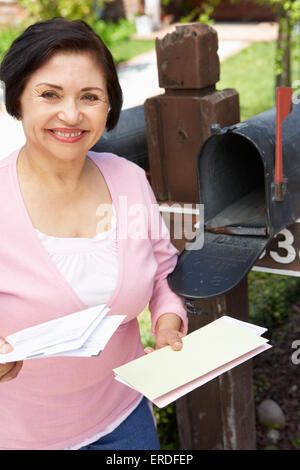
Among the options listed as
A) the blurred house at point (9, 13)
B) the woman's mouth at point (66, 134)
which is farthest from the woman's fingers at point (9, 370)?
the blurred house at point (9, 13)

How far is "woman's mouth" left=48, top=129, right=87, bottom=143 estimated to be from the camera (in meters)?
1.69

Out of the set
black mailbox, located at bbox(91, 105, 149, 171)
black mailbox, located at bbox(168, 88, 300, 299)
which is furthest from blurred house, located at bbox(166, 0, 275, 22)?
black mailbox, located at bbox(168, 88, 300, 299)

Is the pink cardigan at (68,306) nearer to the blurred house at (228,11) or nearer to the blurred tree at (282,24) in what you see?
the blurred tree at (282,24)

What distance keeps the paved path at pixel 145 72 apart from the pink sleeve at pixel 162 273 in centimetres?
385

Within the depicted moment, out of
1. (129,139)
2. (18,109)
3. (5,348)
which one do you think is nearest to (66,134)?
(18,109)

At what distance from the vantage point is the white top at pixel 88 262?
5.65ft

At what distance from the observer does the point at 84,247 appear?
1.78 m

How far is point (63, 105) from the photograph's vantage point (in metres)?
1.67

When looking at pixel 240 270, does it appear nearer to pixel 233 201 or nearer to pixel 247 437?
pixel 233 201

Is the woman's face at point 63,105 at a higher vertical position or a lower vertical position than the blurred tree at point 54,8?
higher

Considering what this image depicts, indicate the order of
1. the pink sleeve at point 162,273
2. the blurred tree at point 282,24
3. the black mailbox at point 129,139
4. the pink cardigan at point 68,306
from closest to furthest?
1. the pink cardigan at point 68,306
2. the pink sleeve at point 162,273
3. the black mailbox at point 129,139
4. the blurred tree at point 282,24

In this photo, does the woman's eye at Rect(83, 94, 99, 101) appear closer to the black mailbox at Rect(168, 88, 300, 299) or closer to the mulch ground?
the black mailbox at Rect(168, 88, 300, 299)

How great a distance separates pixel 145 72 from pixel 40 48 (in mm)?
10866

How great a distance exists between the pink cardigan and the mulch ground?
170 cm
